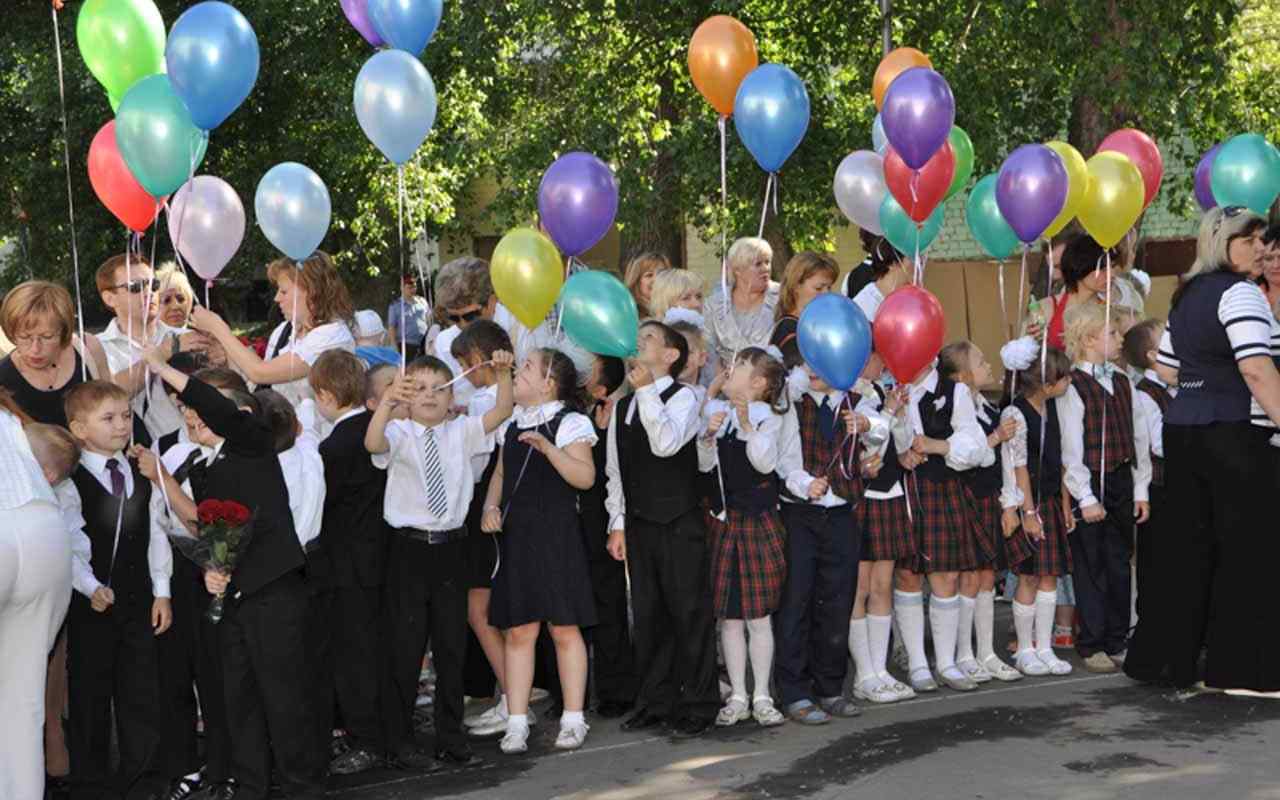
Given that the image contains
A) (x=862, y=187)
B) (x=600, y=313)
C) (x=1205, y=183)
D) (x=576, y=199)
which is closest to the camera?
(x=600, y=313)

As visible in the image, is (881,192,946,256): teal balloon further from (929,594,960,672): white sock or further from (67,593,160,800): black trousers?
(67,593,160,800): black trousers

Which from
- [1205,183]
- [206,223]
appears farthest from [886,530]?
[1205,183]

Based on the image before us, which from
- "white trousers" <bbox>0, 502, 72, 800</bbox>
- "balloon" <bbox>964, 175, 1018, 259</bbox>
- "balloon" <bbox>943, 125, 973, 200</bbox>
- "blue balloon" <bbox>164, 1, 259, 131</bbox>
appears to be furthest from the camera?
"balloon" <bbox>964, 175, 1018, 259</bbox>

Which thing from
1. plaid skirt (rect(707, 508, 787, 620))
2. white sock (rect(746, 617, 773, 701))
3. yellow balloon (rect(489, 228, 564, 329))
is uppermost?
yellow balloon (rect(489, 228, 564, 329))

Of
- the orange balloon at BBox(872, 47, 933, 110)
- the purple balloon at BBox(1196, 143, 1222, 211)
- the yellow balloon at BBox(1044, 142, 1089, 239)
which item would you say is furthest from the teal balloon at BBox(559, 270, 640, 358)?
the purple balloon at BBox(1196, 143, 1222, 211)

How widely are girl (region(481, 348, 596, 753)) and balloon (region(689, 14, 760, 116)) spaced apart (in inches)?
69.6

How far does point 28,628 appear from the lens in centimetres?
512

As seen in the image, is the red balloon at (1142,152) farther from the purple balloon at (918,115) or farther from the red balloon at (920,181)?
the purple balloon at (918,115)

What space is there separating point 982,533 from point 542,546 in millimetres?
2044

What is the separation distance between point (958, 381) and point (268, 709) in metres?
3.28

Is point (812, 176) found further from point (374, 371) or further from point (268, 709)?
point (268, 709)

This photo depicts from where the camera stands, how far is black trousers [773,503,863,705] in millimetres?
6832

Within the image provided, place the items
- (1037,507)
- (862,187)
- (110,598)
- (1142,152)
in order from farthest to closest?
1. (1142,152)
2. (862,187)
3. (1037,507)
4. (110,598)

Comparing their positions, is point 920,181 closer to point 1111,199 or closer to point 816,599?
point 1111,199
